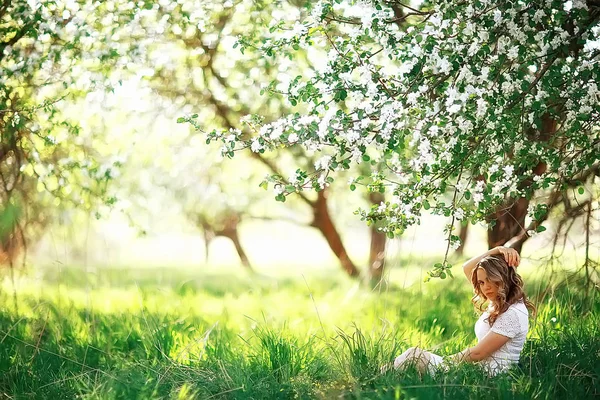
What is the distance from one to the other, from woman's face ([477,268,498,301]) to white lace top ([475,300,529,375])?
14cm

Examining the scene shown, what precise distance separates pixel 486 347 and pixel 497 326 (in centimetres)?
13

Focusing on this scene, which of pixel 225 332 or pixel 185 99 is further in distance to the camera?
pixel 185 99

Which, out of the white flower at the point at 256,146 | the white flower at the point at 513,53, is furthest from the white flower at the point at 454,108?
the white flower at the point at 256,146

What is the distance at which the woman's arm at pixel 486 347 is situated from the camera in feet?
13.4

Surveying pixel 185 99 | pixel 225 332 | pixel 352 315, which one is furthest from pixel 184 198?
pixel 225 332

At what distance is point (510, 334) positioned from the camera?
4062 millimetres

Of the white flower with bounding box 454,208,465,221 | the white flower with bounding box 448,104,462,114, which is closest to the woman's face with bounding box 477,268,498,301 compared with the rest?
the white flower with bounding box 454,208,465,221

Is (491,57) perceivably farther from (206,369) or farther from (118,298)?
(118,298)

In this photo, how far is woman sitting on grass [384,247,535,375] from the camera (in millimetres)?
4059

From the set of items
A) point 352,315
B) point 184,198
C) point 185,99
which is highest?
point 185,99

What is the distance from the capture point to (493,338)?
13.4ft

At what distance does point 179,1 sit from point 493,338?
11.7 ft

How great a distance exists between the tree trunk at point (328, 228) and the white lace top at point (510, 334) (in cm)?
552

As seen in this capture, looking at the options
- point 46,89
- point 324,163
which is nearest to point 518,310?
point 324,163
